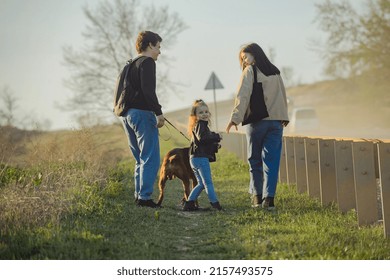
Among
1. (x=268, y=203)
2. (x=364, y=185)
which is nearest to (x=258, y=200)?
(x=268, y=203)

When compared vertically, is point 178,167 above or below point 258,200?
above

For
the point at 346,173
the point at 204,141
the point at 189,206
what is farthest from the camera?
the point at 189,206

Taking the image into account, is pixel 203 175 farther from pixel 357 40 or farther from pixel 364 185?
pixel 357 40

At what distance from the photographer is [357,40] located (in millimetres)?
32062

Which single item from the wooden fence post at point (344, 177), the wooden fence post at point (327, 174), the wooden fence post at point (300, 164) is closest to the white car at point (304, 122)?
the wooden fence post at point (300, 164)

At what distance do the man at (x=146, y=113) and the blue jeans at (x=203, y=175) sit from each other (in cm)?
51

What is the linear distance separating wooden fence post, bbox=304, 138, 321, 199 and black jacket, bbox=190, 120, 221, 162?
1.47 metres

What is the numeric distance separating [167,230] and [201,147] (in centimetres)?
182

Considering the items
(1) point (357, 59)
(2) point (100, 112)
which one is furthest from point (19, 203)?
(1) point (357, 59)

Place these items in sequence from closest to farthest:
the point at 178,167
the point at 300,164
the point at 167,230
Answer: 1. the point at 167,230
2. the point at 178,167
3. the point at 300,164

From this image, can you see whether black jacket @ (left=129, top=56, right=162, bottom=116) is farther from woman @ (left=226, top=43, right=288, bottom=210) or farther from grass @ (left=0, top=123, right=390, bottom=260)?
grass @ (left=0, top=123, right=390, bottom=260)

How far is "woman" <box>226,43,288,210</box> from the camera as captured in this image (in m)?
8.70
